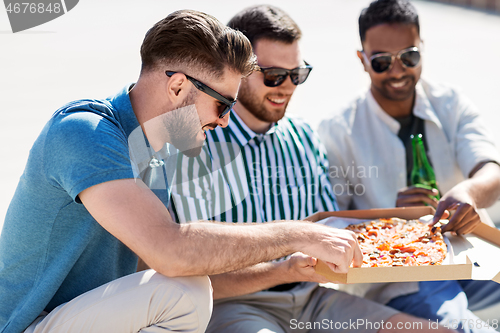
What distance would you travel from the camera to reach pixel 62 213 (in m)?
1.89

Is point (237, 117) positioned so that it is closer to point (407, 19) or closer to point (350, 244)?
point (350, 244)

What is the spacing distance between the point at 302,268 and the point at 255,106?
109 centimetres

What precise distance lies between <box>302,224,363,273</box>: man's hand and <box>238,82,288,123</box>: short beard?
1.09 metres

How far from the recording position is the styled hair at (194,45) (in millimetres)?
2023

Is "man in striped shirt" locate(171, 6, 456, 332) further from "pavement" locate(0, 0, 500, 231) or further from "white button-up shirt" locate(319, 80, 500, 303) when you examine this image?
"pavement" locate(0, 0, 500, 231)

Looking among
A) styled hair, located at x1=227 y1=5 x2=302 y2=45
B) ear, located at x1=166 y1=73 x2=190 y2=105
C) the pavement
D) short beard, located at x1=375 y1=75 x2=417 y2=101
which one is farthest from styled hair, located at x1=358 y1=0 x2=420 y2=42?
ear, located at x1=166 y1=73 x2=190 y2=105

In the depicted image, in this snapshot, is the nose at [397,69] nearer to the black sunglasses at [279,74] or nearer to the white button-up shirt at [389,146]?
the white button-up shirt at [389,146]

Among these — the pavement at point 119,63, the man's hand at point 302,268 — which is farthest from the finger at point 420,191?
the pavement at point 119,63

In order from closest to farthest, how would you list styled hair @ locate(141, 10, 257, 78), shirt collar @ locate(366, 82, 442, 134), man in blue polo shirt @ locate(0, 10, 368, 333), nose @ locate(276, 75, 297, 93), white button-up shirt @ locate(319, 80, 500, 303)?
man in blue polo shirt @ locate(0, 10, 368, 333) < styled hair @ locate(141, 10, 257, 78) < nose @ locate(276, 75, 297, 93) < white button-up shirt @ locate(319, 80, 500, 303) < shirt collar @ locate(366, 82, 442, 134)

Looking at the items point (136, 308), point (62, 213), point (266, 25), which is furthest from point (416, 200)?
point (62, 213)

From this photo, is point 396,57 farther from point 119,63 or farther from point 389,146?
point 119,63

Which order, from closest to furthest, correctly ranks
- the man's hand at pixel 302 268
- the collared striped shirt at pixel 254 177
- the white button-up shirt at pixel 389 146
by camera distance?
the man's hand at pixel 302 268, the collared striped shirt at pixel 254 177, the white button-up shirt at pixel 389 146

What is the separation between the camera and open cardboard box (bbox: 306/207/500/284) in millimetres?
1975

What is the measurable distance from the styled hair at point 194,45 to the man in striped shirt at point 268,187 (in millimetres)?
634
